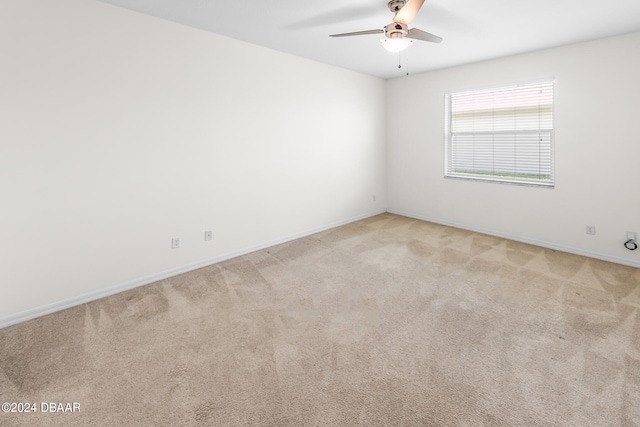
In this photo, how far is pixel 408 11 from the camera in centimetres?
217

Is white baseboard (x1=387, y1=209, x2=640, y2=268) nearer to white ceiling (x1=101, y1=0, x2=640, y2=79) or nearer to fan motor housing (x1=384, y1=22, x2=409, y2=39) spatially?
white ceiling (x1=101, y1=0, x2=640, y2=79)

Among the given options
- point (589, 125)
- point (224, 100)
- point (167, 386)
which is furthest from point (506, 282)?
point (224, 100)

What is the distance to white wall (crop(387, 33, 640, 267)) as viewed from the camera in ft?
11.6

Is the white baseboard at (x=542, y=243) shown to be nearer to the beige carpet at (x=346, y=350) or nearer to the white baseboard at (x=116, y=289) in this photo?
the beige carpet at (x=346, y=350)

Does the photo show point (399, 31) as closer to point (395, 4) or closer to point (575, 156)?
point (395, 4)

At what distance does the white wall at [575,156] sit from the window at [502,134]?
14 cm

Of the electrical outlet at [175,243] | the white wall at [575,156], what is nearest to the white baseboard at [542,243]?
the white wall at [575,156]

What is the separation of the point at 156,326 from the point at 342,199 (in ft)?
11.6

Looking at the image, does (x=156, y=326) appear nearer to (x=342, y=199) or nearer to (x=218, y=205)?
(x=218, y=205)

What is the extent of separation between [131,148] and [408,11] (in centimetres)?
267

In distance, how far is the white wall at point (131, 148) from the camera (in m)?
2.49

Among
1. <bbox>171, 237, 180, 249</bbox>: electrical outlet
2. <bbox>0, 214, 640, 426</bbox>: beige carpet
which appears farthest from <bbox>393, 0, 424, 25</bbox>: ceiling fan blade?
<bbox>171, 237, 180, 249</bbox>: electrical outlet

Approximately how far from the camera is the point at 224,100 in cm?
366

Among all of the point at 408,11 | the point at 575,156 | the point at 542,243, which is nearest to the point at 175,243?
the point at 408,11
